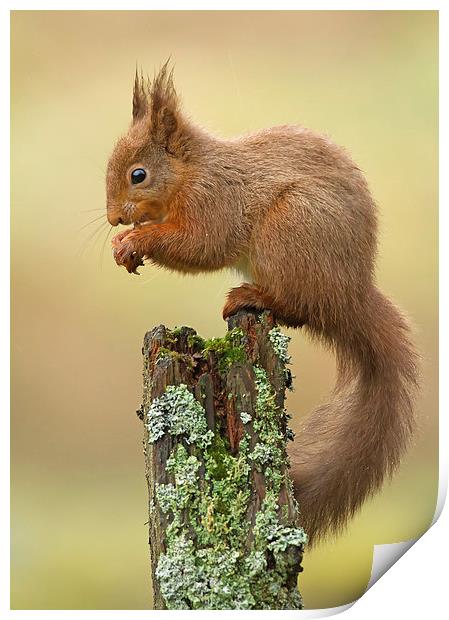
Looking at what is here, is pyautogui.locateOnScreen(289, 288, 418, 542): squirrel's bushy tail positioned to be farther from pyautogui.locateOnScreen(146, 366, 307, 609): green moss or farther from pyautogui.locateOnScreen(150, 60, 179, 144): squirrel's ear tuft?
pyautogui.locateOnScreen(150, 60, 179, 144): squirrel's ear tuft

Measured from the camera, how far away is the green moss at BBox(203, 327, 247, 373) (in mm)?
1744

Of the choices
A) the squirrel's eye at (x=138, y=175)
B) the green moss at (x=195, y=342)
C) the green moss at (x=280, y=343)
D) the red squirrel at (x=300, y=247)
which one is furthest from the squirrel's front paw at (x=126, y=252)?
the green moss at (x=280, y=343)

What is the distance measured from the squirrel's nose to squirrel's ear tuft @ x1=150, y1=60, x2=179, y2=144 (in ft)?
0.62

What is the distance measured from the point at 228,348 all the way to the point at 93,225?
394 millimetres

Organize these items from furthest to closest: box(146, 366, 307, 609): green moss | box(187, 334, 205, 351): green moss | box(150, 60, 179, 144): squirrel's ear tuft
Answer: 1. box(150, 60, 179, 144): squirrel's ear tuft
2. box(187, 334, 205, 351): green moss
3. box(146, 366, 307, 609): green moss

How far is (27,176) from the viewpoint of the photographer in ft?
5.96

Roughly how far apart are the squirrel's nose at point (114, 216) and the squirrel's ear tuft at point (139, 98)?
20cm

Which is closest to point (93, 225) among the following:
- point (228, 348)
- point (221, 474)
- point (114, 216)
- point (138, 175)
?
point (114, 216)

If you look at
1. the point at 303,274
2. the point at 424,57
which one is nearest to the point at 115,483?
the point at 303,274

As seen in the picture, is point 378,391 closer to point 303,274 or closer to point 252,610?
point 303,274

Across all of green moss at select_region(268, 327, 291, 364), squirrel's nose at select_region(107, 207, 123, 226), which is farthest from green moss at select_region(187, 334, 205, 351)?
squirrel's nose at select_region(107, 207, 123, 226)

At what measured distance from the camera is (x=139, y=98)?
1908mm

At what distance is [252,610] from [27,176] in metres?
0.92

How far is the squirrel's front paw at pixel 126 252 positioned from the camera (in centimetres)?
189
